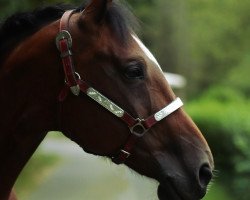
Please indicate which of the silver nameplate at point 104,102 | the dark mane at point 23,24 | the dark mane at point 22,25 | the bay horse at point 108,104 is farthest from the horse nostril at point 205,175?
the dark mane at point 22,25

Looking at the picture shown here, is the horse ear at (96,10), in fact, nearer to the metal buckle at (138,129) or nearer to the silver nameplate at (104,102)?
the silver nameplate at (104,102)

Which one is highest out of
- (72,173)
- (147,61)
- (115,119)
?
(147,61)

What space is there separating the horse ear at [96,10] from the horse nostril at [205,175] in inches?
36.0

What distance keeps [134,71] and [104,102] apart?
0.22 metres

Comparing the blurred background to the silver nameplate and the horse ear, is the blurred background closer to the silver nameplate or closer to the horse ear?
the horse ear

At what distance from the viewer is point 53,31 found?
3.18 metres

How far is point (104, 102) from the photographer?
3070 mm

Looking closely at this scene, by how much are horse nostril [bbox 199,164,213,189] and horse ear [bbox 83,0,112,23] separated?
913 millimetres

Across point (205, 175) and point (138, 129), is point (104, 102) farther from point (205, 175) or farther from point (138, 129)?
point (205, 175)

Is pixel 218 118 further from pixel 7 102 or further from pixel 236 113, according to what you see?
pixel 7 102

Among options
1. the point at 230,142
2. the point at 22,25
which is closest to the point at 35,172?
the point at 230,142

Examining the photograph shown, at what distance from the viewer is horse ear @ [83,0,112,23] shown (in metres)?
3.08

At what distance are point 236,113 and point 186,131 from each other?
6768mm

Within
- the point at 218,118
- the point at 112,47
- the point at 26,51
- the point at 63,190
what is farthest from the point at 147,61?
the point at 218,118
